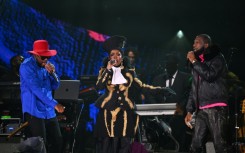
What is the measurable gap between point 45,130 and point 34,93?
1.88 feet

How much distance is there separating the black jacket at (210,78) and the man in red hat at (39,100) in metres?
2.07

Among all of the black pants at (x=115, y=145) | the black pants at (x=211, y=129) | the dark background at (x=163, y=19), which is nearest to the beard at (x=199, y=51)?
the black pants at (x=211, y=129)

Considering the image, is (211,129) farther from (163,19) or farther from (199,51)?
(163,19)

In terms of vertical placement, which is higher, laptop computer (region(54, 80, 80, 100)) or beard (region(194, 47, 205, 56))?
beard (region(194, 47, 205, 56))

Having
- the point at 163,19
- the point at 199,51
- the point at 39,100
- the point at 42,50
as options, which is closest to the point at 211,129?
the point at 199,51

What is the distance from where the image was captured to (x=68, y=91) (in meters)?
9.14

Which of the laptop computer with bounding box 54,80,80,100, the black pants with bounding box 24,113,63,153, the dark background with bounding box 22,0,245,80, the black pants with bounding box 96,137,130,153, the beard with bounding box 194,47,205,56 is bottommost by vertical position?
the black pants with bounding box 96,137,130,153

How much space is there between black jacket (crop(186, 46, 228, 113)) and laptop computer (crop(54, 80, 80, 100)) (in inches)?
123

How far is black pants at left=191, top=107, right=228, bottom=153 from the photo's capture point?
6266mm

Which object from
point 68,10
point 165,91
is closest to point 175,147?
point 165,91

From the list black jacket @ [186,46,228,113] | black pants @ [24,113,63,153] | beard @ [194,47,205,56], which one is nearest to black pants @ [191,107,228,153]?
black jacket @ [186,46,228,113]

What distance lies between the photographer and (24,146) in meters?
6.34

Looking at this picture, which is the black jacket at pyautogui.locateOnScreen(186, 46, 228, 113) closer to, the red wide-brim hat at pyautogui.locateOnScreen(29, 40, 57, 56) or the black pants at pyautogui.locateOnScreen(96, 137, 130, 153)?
the black pants at pyautogui.locateOnScreen(96, 137, 130, 153)

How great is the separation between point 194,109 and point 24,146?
2.65 metres
